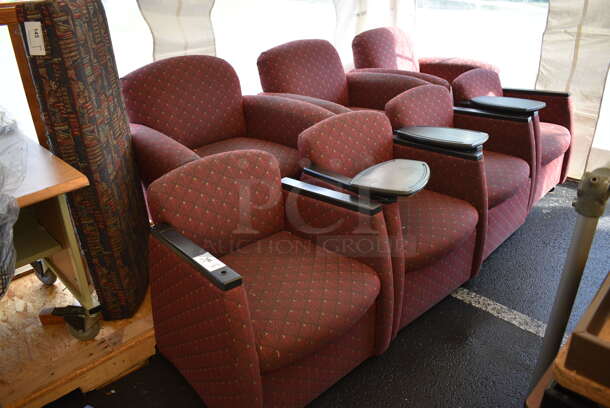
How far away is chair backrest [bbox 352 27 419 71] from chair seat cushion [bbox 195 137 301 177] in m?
1.16

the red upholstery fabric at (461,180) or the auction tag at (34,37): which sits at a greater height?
the auction tag at (34,37)

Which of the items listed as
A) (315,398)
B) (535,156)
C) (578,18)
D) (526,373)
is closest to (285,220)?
(315,398)

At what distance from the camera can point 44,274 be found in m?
1.99

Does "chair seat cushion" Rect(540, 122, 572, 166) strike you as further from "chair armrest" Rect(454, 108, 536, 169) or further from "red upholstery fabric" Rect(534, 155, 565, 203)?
"chair armrest" Rect(454, 108, 536, 169)

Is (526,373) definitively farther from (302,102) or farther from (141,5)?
(141,5)

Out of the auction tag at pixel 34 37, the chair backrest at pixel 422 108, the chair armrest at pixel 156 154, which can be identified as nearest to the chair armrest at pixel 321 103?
the chair backrest at pixel 422 108

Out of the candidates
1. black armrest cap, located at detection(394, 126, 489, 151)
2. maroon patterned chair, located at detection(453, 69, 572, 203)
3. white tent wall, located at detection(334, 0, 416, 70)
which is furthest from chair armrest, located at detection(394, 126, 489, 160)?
white tent wall, located at detection(334, 0, 416, 70)

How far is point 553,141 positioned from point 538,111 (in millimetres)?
212

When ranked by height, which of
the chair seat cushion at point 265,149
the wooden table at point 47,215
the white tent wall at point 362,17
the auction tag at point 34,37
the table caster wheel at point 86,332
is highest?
the auction tag at point 34,37

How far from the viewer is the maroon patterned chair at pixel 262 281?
47.8 inches

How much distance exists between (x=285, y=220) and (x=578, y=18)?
2426mm

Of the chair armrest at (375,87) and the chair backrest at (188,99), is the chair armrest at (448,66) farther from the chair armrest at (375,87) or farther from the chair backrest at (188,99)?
the chair backrest at (188,99)

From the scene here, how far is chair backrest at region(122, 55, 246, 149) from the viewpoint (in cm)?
217

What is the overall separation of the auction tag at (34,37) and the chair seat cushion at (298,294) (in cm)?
84
